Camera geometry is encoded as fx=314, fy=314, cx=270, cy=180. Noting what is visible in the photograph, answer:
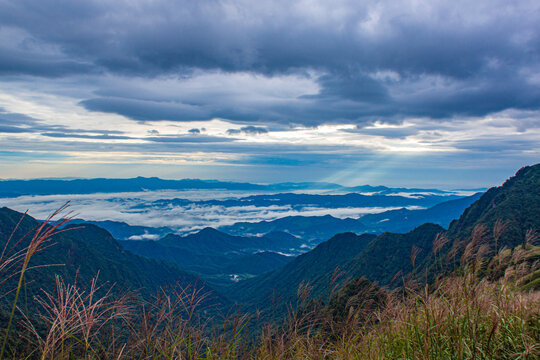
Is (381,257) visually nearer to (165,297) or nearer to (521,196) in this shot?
(521,196)

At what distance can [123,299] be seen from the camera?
5387mm

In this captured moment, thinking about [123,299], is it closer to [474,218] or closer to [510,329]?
[510,329]

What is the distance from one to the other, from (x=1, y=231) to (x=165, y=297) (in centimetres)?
23283

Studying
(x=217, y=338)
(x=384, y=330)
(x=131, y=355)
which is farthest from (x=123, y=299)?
(x=384, y=330)

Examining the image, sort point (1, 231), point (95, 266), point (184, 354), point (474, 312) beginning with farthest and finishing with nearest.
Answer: point (95, 266)
point (1, 231)
point (184, 354)
point (474, 312)

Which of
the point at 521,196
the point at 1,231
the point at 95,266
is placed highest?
the point at 521,196

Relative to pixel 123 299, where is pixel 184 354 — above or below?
below

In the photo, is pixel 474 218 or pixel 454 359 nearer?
pixel 454 359

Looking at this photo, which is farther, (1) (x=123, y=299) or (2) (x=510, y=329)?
(1) (x=123, y=299)

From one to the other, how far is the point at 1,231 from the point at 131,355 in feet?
763

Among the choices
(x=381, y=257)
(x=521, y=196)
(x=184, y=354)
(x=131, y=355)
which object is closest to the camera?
(x=184, y=354)

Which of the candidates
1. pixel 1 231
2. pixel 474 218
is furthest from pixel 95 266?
pixel 474 218

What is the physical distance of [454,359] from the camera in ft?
14.5

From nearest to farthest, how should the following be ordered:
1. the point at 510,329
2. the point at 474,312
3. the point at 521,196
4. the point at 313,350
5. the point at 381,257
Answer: the point at 510,329 → the point at 474,312 → the point at 313,350 → the point at 521,196 → the point at 381,257
